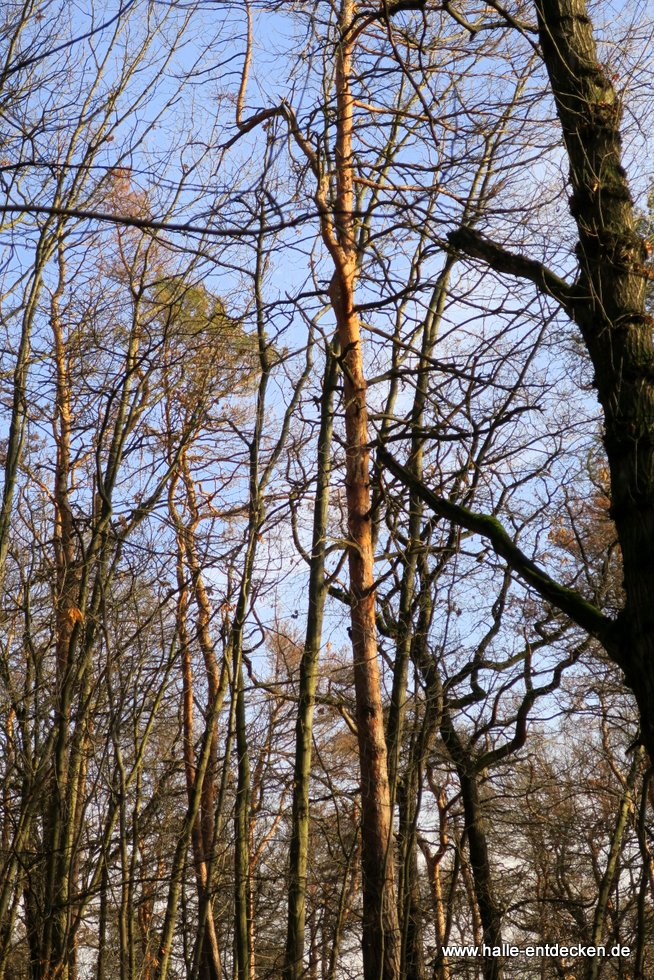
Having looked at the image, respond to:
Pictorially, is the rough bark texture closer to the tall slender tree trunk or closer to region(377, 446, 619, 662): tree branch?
region(377, 446, 619, 662): tree branch

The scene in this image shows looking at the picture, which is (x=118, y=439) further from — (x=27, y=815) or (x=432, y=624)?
(x=432, y=624)

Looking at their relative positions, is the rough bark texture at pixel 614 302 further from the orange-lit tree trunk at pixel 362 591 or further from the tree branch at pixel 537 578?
the orange-lit tree trunk at pixel 362 591

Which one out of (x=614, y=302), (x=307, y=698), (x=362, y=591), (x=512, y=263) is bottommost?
(x=307, y=698)

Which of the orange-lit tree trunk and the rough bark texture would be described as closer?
the rough bark texture

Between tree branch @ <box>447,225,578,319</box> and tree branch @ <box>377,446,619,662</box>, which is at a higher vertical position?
tree branch @ <box>447,225,578,319</box>

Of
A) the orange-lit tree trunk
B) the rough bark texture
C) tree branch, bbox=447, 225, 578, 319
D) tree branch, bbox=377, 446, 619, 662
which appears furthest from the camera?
the orange-lit tree trunk

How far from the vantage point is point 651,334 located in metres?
3.93

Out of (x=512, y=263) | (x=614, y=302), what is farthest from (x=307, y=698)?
(x=614, y=302)

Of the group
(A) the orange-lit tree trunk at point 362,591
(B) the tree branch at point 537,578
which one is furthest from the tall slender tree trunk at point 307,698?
(B) the tree branch at point 537,578

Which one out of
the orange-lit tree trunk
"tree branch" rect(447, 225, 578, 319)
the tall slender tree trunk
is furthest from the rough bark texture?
the tall slender tree trunk

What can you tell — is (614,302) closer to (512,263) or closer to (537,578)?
(512,263)

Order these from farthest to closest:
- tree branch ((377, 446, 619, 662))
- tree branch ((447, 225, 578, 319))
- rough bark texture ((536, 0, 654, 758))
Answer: tree branch ((447, 225, 578, 319)) < tree branch ((377, 446, 619, 662)) < rough bark texture ((536, 0, 654, 758))

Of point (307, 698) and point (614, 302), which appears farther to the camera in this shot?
point (307, 698)

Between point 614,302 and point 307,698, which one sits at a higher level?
point 614,302
